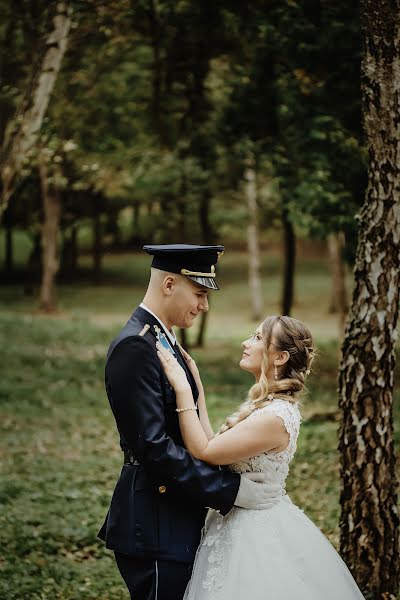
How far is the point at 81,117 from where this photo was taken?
63.9 feet

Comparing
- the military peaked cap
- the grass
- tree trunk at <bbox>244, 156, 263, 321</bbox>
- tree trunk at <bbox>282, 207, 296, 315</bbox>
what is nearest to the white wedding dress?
the military peaked cap

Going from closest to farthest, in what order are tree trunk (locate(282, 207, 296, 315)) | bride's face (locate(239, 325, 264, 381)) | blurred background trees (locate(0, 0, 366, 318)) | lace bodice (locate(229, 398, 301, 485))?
lace bodice (locate(229, 398, 301, 485)) < bride's face (locate(239, 325, 264, 381)) < blurred background trees (locate(0, 0, 366, 318)) < tree trunk (locate(282, 207, 296, 315))

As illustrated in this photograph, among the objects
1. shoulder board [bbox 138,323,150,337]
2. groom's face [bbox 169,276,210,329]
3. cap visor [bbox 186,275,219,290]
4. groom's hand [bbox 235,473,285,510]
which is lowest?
groom's hand [bbox 235,473,285,510]

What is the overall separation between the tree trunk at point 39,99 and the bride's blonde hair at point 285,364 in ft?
16.7

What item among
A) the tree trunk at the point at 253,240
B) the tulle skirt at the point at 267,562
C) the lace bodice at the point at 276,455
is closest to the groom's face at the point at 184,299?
the lace bodice at the point at 276,455

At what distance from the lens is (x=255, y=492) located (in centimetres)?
354

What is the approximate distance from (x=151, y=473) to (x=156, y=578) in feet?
1.60

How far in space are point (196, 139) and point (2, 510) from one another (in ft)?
38.4

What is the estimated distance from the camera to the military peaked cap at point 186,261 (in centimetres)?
352

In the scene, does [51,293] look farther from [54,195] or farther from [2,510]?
[2,510]

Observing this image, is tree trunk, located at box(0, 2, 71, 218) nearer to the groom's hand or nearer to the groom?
the groom

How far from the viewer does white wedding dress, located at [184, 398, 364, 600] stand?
3.45m

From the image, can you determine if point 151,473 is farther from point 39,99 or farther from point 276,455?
point 39,99

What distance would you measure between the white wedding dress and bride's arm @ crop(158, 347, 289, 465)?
0.07 metres
